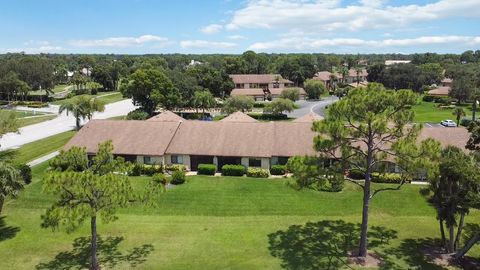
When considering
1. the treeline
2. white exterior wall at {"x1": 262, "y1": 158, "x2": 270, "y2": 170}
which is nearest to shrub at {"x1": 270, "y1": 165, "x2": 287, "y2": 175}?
white exterior wall at {"x1": 262, "y1": 158, "x2": 270, "y2": 170}

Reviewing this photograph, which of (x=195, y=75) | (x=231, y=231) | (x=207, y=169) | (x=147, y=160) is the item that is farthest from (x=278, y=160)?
(x=195, y=75)

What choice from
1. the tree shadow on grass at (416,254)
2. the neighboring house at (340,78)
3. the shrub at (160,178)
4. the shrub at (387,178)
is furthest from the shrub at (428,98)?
the shrub at (160,178)

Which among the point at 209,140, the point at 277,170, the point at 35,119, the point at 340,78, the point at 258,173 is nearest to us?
the point at 258,173

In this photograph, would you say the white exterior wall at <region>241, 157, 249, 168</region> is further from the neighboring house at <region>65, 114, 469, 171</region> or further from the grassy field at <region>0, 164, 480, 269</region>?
the grassy field at <region>0, 164, 480, 269</region>

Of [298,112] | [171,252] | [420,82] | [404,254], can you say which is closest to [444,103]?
[420,82]

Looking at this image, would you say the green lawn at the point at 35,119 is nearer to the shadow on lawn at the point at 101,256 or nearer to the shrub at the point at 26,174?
the shrub at the point at 26,174

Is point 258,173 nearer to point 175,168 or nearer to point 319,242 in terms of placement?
point 175,168

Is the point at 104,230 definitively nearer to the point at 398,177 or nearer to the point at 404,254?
the point at 404,254
